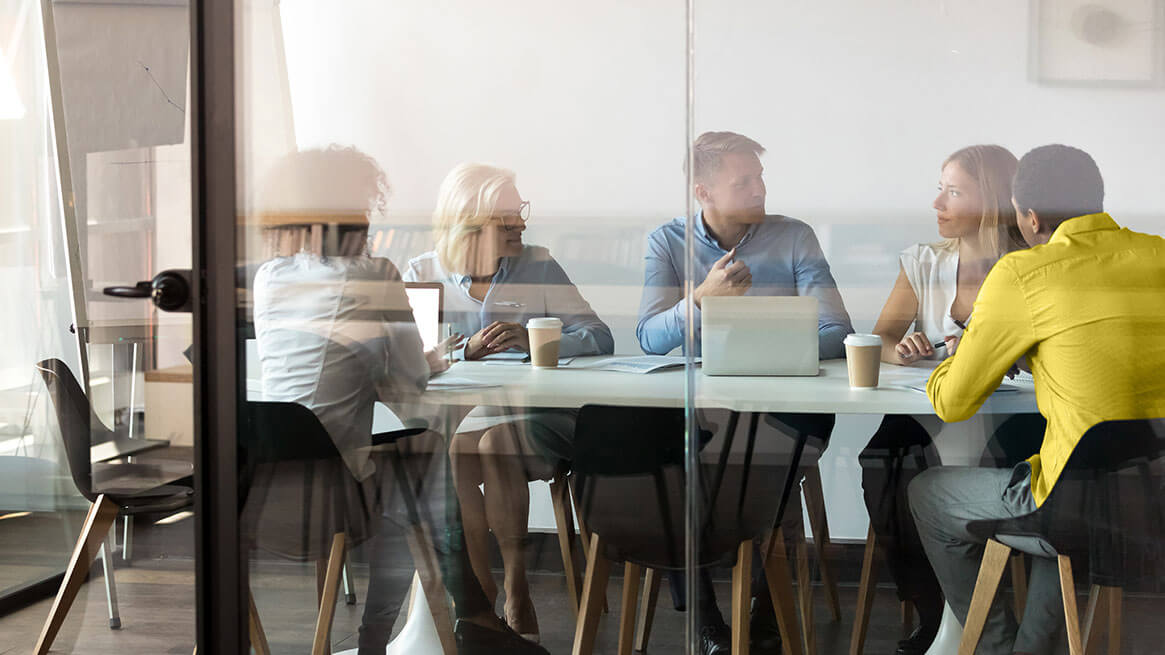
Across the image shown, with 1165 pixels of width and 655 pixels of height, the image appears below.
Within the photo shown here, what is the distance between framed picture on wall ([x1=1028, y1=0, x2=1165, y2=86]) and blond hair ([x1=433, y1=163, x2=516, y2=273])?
1.13 m

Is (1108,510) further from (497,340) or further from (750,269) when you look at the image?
(497,340)

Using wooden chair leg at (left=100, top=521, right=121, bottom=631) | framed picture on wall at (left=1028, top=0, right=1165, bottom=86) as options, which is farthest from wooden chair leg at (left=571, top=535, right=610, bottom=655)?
framed picture on wall at (left=1028, top=0, right=1165, bottom=86)

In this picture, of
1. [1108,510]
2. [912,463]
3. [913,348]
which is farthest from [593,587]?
[1108,510]

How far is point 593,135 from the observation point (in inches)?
80.1

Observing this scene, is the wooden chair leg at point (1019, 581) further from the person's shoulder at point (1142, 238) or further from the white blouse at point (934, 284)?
the person's shoulder at point (1142, 238)

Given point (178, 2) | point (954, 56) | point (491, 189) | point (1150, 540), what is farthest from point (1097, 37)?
point (178, 2)

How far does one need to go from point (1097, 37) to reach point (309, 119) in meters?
1.66

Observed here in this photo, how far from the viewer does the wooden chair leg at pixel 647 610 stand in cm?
204

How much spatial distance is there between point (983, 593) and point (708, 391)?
0.71 m

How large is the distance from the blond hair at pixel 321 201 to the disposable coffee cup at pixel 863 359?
1035mm

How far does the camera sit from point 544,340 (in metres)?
2.04

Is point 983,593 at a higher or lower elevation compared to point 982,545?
lower

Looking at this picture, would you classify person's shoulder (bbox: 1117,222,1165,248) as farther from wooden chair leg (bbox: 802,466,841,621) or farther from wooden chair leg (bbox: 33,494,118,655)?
wooden chair leg (bbox: 33,494,118,655)

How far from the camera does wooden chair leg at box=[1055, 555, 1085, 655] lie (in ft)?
6.43
